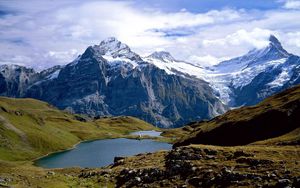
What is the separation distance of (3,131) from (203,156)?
511 feet

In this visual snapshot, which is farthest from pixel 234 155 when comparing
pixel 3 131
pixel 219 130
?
pixel 3 131

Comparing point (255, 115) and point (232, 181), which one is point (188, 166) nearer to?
point (232, 181)

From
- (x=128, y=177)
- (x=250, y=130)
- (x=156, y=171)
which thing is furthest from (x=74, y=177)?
(x=250, y=130)

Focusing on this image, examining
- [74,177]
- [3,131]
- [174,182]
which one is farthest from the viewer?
[3,131]

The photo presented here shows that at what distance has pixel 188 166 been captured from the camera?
5641 centimetres

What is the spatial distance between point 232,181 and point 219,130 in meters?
65.4

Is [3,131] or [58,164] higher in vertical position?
[3,131]

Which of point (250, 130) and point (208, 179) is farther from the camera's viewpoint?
point (250, 130)

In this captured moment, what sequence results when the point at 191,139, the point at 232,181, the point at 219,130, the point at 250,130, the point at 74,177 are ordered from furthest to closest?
1. the point at 191,139
2. the point at 219,130
3. the point at 250,130
4. the point at 74,177
5. the point at 232,181

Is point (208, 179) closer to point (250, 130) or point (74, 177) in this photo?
point (74, 177)

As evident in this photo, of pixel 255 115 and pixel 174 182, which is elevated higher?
pixel 255 115

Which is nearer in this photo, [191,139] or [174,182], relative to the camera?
[174,182]

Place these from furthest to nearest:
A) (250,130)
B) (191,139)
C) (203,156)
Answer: (191,139)
(250,130)
(203,156)

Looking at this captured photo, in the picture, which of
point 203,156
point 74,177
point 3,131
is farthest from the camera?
point 3,131
